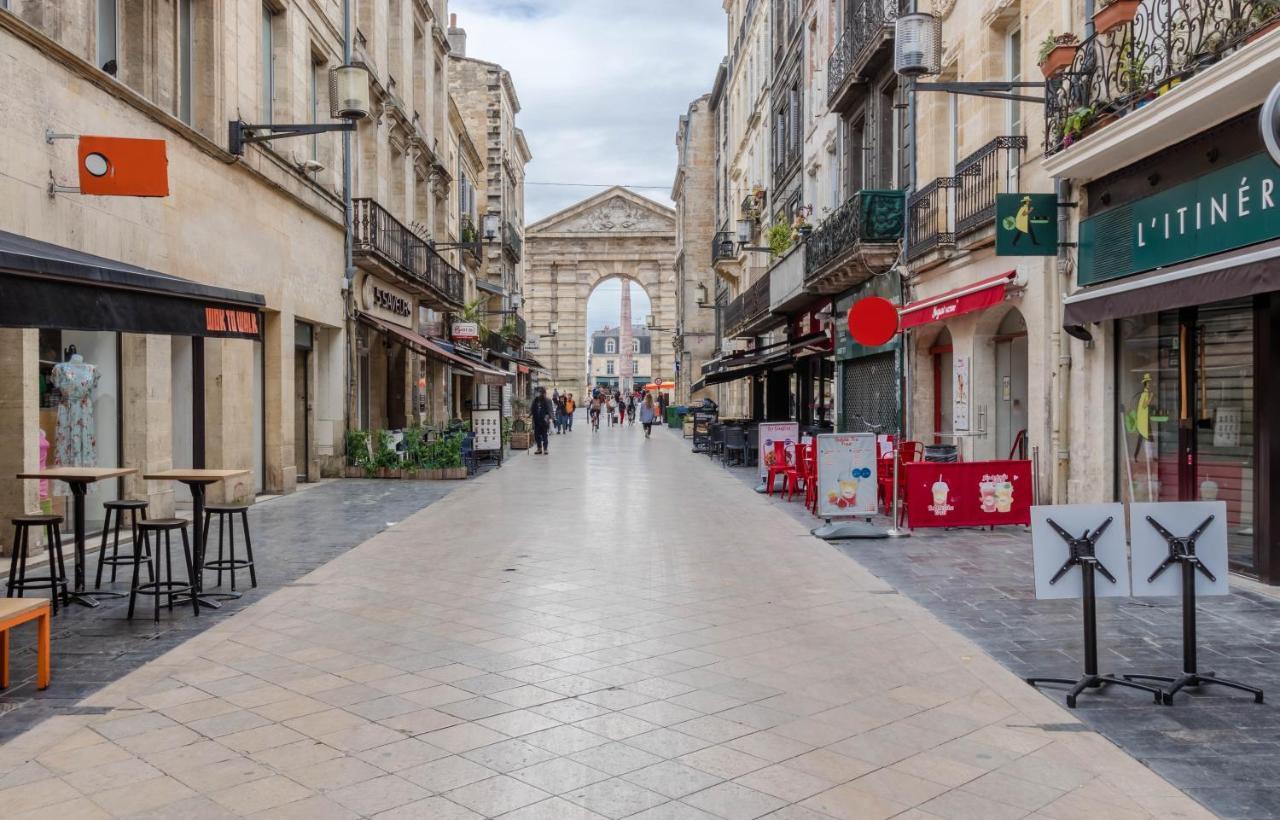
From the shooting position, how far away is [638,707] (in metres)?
4.82

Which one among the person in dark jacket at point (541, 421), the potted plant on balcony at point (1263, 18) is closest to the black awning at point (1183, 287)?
the potted plant on balcony at point (1263, 18)

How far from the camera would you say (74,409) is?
384 inches

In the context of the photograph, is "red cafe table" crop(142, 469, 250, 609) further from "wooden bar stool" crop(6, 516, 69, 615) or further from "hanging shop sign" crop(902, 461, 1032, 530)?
"hanging shop sign" crop(902, 461, 1032, 530)

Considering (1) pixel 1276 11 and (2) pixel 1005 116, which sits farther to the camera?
(2) pixel 1005 116

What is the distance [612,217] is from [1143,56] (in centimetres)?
6584

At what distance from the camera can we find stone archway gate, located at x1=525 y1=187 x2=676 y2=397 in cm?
7262

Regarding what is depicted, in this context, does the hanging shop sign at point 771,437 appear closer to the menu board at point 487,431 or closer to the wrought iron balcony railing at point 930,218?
the wrought iron balcony railing at point 930,218

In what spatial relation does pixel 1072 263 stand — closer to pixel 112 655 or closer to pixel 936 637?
pixel 936 637

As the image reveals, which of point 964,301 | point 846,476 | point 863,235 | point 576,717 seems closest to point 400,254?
point 863,235

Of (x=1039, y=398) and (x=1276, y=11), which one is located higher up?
(x=1276, y=11)

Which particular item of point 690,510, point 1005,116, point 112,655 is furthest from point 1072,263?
point 112,655

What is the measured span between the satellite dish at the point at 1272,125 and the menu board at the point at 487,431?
19.4 meters

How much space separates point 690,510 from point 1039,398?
4.48m

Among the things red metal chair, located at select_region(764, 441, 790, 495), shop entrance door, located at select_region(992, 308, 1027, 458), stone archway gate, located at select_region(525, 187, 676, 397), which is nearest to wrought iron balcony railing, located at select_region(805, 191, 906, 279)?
shop entrance door, located at select_region(992, 308, 1027, 458)
